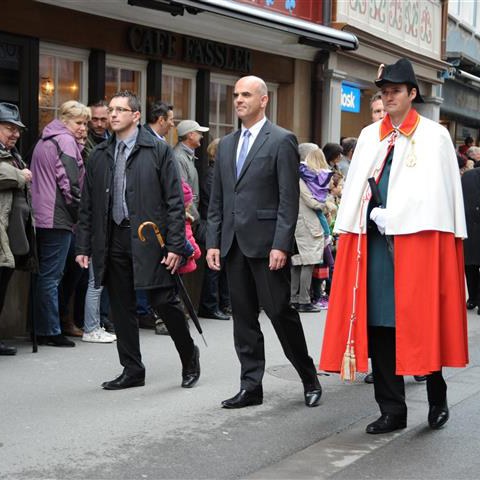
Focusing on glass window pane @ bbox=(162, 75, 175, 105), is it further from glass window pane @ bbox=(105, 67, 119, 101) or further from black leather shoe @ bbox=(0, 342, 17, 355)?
black leather shoe @ bbox=(0, 342, 17, 355)

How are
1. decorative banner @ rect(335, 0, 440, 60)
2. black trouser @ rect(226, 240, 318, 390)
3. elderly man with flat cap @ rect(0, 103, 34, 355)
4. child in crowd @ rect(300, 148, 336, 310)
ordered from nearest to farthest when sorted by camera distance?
black trouser @ rect(226, 240, 318, 390) < elderly man with flat cap @ rect(0, 103, 34, 355) < child in crowd @ rect(300, 148, 336, 310) < decorative banner @ rect(335, 0, 440, 60)

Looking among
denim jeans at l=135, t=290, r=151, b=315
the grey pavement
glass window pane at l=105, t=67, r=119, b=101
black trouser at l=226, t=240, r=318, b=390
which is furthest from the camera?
glass window pane at l=105, t=67, r=119, b=101

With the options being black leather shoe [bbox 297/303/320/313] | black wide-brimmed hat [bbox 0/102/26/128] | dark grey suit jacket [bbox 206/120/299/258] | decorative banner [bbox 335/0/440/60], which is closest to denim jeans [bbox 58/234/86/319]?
black wide-brimmed hat [bbox 0/102/26/128]

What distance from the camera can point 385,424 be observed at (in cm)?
620

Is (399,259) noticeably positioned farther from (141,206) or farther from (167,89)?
(167,89)

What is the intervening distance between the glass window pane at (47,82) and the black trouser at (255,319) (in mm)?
4951

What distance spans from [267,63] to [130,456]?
10371 mm

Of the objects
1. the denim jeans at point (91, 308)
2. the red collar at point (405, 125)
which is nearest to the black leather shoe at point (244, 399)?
the red collar at point (405, 125)

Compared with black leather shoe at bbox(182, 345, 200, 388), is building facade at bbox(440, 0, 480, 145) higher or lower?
higher

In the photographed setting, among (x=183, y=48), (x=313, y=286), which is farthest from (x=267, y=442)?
(x=183, y=48)

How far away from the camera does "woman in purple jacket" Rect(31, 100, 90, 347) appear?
883 centimetres

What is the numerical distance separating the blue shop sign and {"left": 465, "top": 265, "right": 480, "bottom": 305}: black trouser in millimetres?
5292

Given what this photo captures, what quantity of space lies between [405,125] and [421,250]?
0.70m

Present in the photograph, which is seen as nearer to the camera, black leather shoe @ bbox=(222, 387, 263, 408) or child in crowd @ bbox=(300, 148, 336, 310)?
black leather shoe @ bbox=(222, 387, 263, 408)
